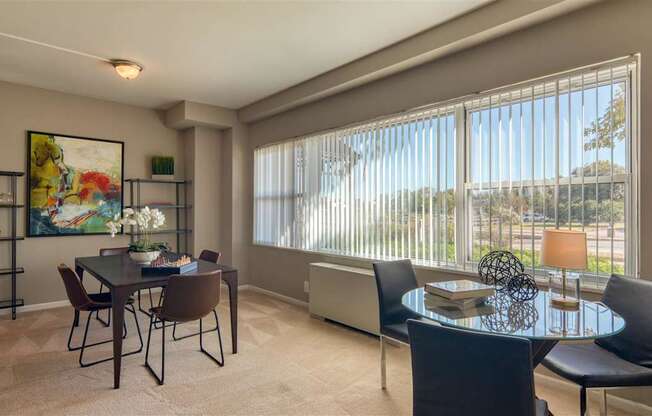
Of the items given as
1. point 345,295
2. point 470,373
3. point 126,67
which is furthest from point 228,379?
point 126,67

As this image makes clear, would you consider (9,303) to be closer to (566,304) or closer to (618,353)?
(566,304)

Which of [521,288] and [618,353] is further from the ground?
[521,288]

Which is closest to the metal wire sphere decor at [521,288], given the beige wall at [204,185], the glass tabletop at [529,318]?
the glass tabletop at [529,318]

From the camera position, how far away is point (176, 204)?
5883 millimetres

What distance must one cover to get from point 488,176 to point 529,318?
1.48 m

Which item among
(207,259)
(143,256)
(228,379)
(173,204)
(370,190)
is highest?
(370,190)

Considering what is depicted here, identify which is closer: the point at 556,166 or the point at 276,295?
the point at 556,166

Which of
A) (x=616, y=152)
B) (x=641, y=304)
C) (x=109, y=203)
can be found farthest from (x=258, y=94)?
(x=641, y=304)

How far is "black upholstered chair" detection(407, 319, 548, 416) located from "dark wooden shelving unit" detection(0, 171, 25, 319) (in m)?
4.89

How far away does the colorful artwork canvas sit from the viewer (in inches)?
183

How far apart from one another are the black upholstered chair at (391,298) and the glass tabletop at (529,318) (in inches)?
20.8

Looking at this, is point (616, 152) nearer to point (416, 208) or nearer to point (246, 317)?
point (416, 208)

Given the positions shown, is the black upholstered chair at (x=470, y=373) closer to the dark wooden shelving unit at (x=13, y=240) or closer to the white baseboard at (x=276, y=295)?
the white baseboard at (x=276, y=295)

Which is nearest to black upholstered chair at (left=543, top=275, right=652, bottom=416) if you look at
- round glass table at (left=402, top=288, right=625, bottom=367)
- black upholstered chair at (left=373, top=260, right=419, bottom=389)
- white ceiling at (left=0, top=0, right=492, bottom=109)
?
round glass table at (left=402, top=288, right=625, bottom=367)
